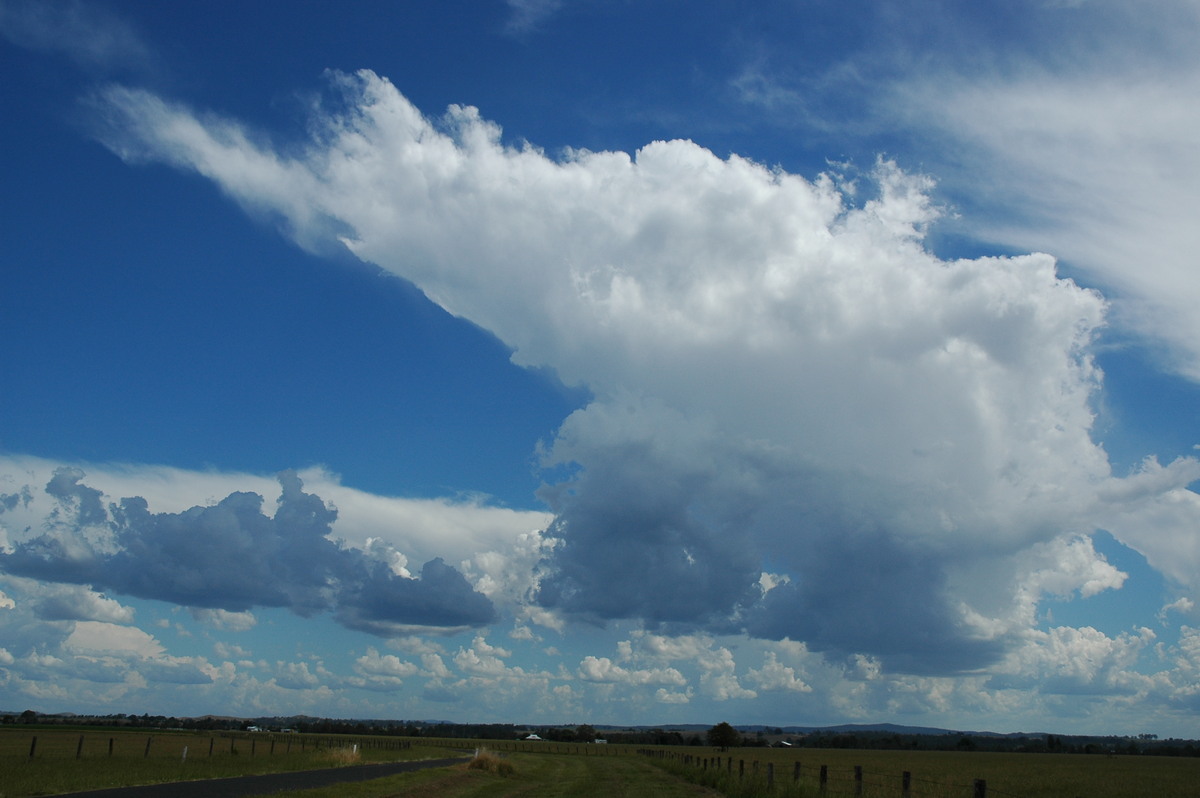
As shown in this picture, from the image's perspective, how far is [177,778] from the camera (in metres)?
32.3

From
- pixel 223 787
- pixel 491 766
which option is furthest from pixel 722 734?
pixel 223 787

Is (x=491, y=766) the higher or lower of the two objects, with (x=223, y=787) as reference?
lower

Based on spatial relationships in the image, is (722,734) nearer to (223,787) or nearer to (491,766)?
(491,766)

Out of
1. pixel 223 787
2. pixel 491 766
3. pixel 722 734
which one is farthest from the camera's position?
pixel 722 734

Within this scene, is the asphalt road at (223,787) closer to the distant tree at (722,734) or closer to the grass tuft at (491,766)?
the grass tuft at (491,766)

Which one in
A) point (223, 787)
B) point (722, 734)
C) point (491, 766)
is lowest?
point (722, 734)

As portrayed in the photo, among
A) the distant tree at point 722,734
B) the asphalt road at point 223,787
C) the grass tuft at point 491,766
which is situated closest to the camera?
the asphalt road at point 223,787

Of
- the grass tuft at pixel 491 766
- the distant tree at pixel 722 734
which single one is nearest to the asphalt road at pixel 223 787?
the grass tuft at pixel 491 766

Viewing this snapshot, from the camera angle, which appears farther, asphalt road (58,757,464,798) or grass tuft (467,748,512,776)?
grass tuft (467,748,512,776)

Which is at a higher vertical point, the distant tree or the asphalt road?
the asphalt road

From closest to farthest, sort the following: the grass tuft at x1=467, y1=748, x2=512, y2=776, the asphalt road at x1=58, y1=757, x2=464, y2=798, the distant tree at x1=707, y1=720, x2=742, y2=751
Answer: the asphalt road at x1=58, y1=757, x2=464, y2=798 → the grass tuft at x1=467, y1=748, x2=512, y2=776 → the distant tree at x1=707, y1=720, x2=742, y2=751

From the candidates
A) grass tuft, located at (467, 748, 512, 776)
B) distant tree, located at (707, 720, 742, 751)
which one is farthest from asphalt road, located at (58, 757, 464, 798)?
distant tree, located at (707, 720, 742, 751)

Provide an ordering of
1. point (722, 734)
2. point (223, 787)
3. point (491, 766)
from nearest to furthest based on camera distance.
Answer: point (223, 787) < point (491, 766) < point (722, 734)

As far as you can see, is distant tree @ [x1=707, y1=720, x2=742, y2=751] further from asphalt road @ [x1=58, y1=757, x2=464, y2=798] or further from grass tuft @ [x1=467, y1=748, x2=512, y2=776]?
asphalt road @ [x1=58, y1=757, x2=464, y2=798]
